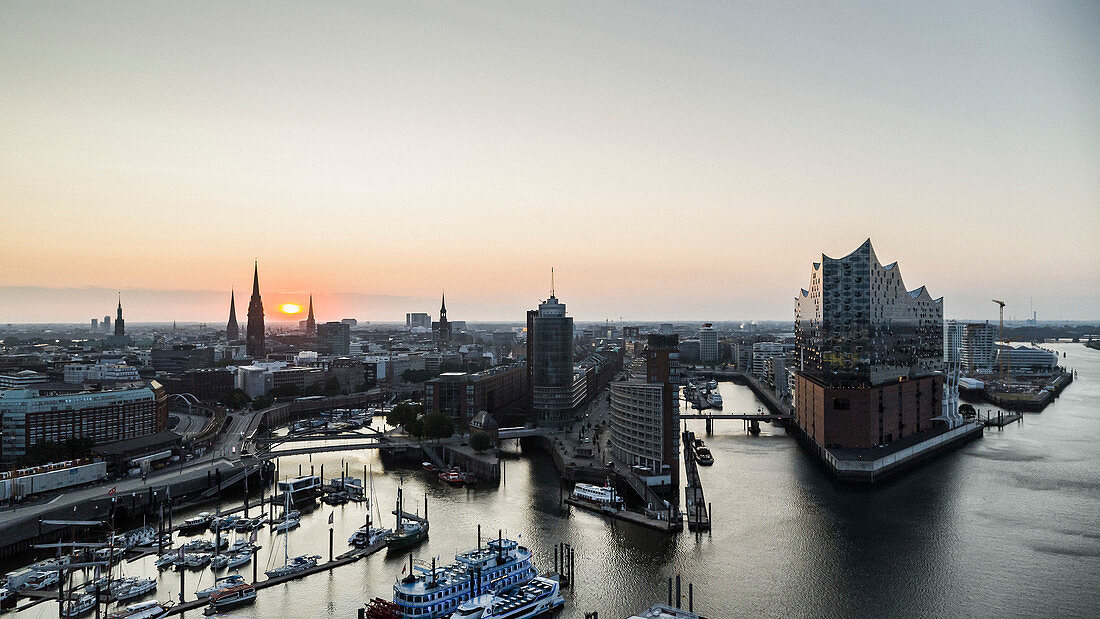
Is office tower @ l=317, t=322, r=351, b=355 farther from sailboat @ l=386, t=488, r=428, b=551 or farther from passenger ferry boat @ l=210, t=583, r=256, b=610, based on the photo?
passenger ferry boat @ l=210, t=583, r=256, b=610

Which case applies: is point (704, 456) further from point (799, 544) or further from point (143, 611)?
point (143, 611)

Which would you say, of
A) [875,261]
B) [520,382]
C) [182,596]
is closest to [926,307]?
[875,261]

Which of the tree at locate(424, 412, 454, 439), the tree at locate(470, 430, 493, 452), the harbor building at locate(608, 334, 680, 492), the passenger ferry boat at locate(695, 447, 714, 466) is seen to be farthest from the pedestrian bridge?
the harbor building at locate(608, 334, 680, 492)

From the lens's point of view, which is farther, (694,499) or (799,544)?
(694,499)

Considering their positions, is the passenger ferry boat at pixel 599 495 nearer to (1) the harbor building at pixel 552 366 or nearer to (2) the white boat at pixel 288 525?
(2) the white boat at pixel 288 525

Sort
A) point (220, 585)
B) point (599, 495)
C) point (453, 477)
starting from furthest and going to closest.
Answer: point (453, 477) < point (599, 495) < point (220, 585)

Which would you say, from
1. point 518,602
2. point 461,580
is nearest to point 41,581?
point 461,580

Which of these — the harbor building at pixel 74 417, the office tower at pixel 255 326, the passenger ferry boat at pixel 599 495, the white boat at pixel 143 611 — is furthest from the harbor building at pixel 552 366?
the office tower at pixel 255 326
